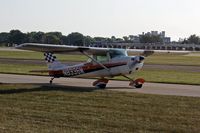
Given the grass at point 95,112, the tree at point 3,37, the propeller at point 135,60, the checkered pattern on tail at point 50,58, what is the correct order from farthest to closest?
the tree at point 3,37 → the checkered pattern on tail at point 50,58 → the propeller at point 135,60 → the grass at point 95,112

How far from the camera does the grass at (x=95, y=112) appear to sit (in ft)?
34.8

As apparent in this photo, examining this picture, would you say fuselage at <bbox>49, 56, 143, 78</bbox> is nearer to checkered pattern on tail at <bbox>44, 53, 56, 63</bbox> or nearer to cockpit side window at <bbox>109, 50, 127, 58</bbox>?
cockpit side window at <bbox>109, 50, 127, 58</bbox>

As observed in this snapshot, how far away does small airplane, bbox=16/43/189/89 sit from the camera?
793 inches

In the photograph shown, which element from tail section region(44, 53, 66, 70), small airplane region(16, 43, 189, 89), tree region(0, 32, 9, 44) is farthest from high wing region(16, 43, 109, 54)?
tree region(0, 32, 9, 44)

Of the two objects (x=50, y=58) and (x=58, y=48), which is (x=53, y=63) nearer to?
(x=50, y=58)

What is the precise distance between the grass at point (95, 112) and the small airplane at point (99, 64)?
3.48 meters

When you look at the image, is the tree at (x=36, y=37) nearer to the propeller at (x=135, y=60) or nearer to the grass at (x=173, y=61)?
the grass at (x=173, y=61)

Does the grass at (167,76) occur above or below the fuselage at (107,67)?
below

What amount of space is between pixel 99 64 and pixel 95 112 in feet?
27.7

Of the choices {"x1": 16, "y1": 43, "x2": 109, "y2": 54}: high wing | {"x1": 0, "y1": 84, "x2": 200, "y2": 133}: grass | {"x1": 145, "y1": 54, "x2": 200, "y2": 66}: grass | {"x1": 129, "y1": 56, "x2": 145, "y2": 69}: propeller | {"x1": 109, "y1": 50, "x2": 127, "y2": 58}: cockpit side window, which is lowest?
{"x1": 145, "y1": 54, "x2": 200, "y2": 66}: grass

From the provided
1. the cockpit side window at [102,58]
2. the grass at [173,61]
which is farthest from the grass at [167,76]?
the grass at [173,61]

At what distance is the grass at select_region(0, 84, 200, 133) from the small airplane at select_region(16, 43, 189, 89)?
3.48 meters

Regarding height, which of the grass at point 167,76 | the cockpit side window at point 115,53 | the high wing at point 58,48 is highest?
the high wing at point 58,48

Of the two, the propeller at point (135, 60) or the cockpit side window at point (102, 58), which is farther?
the cockpit side window at point (102, 58)
